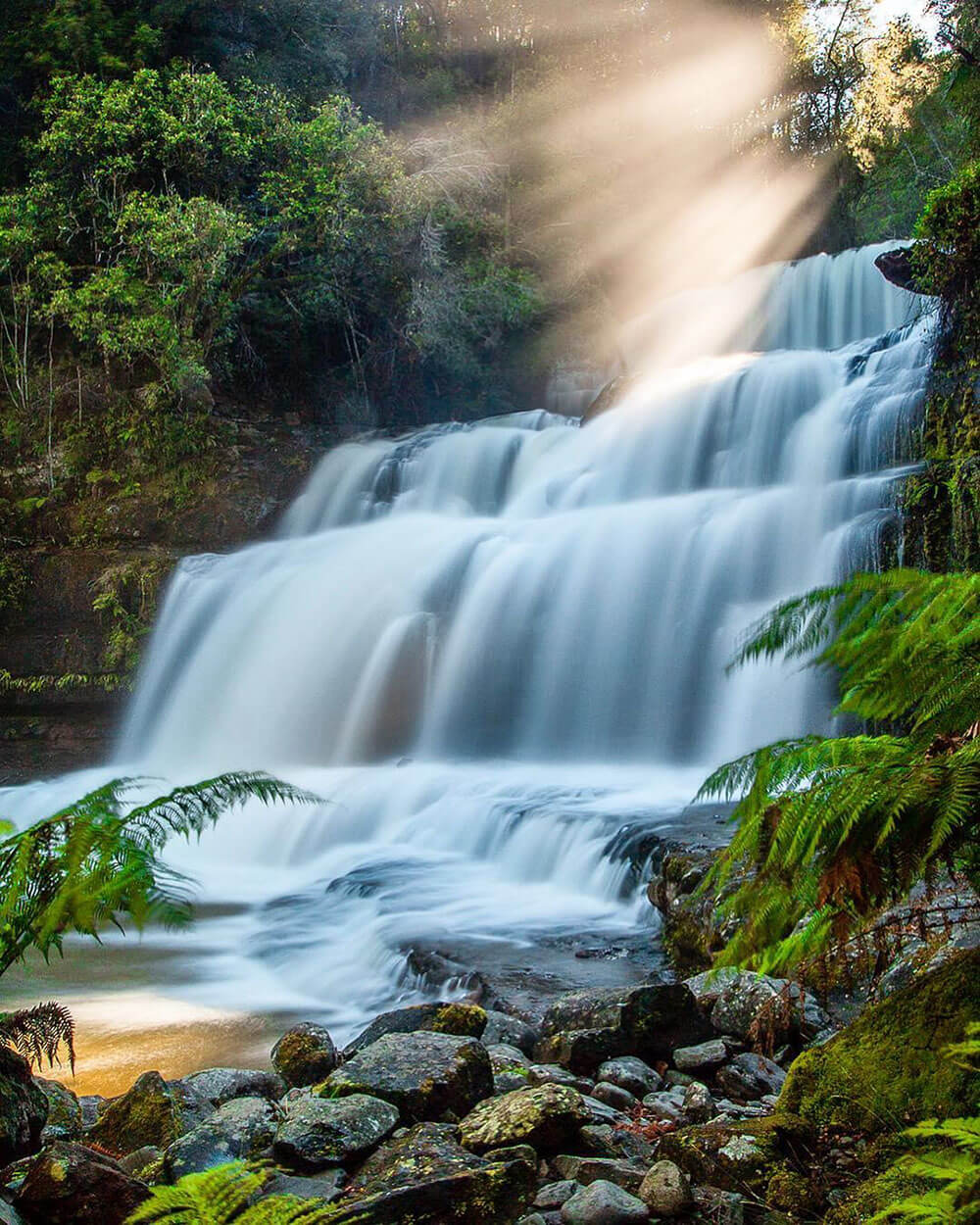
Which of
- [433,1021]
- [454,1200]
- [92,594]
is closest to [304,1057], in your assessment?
[433,1021]

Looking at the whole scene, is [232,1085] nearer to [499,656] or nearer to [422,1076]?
[422,1076]

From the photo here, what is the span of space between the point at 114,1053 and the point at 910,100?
2516cm

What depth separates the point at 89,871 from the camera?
2355mm

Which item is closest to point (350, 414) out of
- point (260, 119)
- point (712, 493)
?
point (260, 119)

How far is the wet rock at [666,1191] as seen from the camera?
236 cm

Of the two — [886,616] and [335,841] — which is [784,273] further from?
[886,616]

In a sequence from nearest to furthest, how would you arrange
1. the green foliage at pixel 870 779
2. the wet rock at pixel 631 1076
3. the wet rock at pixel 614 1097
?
the green foliage at pixel 870 779 → the wet rock at pixel 614 1097 → the wet rock at pixel 631 1076

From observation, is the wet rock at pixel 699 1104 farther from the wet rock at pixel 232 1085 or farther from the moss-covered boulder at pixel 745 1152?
the wet rock at pixel 232 1085

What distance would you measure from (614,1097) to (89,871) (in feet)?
6.52

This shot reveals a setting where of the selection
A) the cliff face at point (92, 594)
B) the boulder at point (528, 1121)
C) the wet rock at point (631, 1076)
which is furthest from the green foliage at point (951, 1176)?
the cliff face at point (92, 594)

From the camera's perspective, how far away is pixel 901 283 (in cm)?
1026

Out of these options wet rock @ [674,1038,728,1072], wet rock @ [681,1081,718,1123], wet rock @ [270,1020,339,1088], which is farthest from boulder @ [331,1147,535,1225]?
wet rock @ [270,1020,339,1088]

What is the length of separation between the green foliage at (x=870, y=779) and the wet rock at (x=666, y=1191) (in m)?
0.57

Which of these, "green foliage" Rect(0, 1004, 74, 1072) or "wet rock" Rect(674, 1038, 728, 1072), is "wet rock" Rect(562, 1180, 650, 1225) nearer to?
"wet rock" Rect(674, 1038, 728, 1072)
